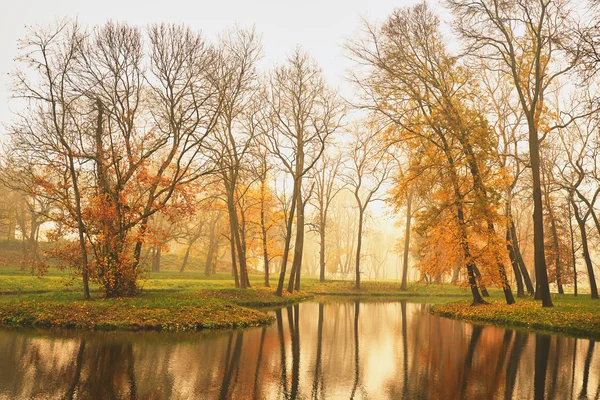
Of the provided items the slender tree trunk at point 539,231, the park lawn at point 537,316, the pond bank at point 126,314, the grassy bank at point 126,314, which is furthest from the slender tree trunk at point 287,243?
the slender tree trunk at point 539,231

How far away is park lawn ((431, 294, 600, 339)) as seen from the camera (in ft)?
59.2

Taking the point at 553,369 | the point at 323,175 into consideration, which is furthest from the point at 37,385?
the point at 323,175

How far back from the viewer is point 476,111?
2523cm

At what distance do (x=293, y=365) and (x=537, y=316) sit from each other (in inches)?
545

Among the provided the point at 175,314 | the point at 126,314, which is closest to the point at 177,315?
the point at 175,314

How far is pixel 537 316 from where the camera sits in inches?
813

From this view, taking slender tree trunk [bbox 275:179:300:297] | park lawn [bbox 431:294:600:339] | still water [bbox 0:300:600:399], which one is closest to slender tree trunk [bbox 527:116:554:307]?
park lawn [bbox 431:294:600:339]

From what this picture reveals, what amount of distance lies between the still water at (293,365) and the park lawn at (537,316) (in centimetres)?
202

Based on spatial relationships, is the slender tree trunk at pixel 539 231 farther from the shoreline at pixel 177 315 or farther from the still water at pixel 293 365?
the still water at pixel 293 365

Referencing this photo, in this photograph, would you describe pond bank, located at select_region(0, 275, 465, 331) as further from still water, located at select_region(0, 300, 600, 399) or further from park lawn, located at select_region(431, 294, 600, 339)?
park lawn, located at select_region(431, 294, 600, 339)

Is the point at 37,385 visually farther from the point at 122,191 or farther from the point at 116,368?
the point at 122,191

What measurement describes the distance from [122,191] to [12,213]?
3466 cm

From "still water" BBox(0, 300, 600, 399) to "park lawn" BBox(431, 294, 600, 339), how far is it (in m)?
2.02

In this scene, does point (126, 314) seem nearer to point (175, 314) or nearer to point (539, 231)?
point (175, 314)
